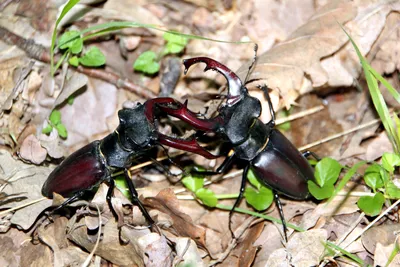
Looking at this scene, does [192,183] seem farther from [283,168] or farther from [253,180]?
[283,168]

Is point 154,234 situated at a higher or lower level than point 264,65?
lower

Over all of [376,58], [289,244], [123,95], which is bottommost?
[289,244]

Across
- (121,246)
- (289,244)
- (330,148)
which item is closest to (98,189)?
(121,246)

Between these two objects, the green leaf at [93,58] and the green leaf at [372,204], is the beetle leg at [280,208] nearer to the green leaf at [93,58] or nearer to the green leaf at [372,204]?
the green leaf at [372,204]

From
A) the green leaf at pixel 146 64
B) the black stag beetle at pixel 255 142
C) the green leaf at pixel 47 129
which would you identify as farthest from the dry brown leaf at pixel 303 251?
the green leaf at pixel 47 129

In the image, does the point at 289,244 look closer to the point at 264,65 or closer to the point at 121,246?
the point at 121,246

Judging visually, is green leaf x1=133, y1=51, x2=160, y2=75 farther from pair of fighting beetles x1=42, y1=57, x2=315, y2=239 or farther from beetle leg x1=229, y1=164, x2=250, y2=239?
beetle leg x1=229, y1=164, x2=250, y2=239

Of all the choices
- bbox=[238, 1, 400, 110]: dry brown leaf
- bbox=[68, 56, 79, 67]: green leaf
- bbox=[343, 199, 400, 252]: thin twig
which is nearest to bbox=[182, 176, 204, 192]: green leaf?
bbox=[238, 1, 400, 110]: dry brown leaf
